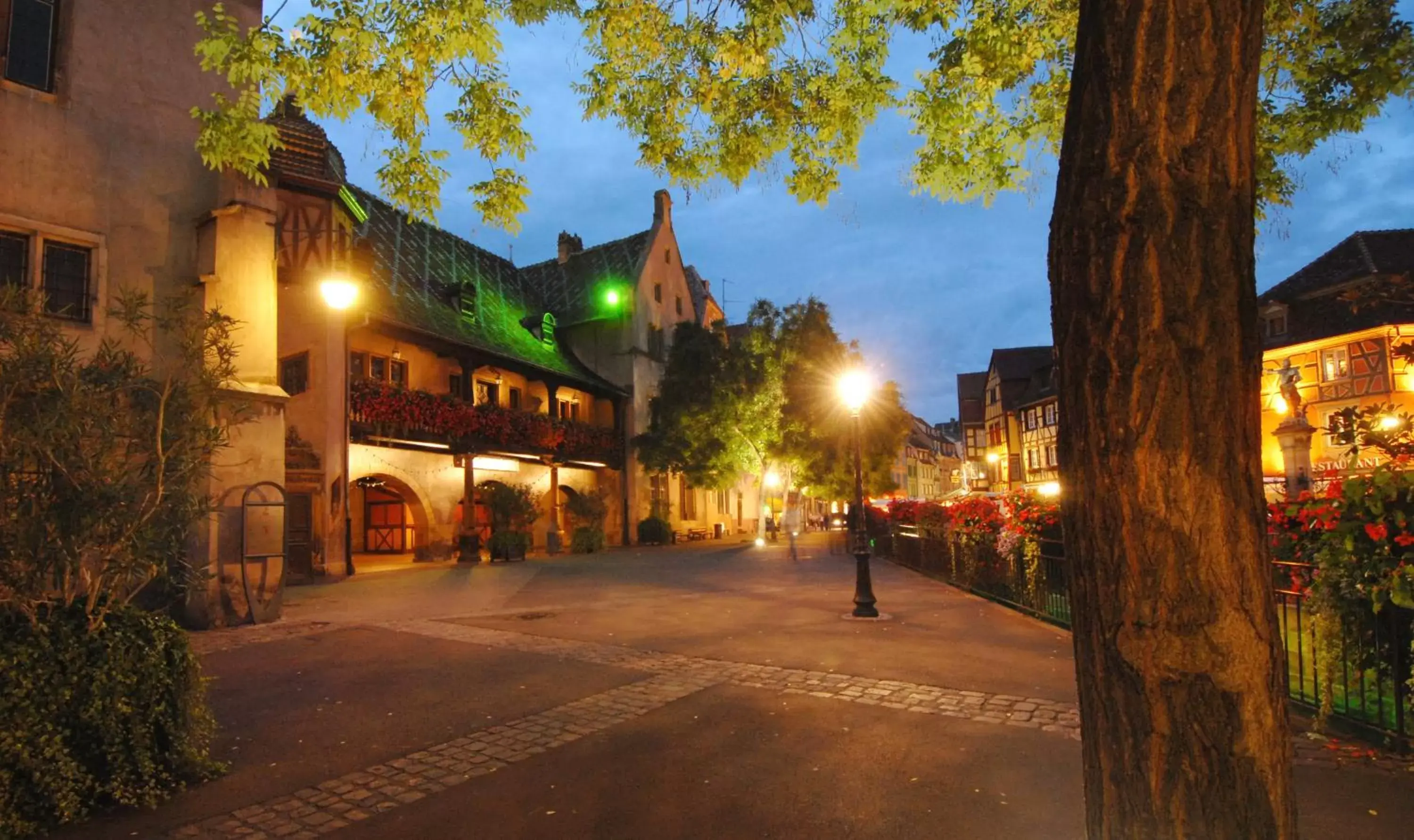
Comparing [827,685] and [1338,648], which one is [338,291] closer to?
[827,685]

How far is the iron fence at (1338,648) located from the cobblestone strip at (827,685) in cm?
91

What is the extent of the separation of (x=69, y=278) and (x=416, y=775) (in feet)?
31.7

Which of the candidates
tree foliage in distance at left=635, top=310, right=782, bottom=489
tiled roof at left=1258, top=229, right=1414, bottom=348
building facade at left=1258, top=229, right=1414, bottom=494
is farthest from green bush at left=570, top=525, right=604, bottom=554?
tiled roof at left=1258, top=229, right=1414, bottom=348

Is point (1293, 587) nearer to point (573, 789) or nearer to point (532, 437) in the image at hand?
point (573, 789)

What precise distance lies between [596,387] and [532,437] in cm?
563

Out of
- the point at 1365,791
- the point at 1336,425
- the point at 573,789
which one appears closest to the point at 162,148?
the point at 573,789

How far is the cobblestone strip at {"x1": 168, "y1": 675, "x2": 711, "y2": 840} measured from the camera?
4.03 metres

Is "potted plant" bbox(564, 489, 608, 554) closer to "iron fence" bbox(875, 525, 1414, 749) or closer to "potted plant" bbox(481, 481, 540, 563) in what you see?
"potted plant" bbox(481, 481, 540, 563)

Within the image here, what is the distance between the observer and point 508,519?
23422mm

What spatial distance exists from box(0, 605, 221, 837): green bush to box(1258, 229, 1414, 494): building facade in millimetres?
31176

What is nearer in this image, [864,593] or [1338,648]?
[1338,648]

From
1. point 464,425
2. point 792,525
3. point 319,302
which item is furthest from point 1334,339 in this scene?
point 319,302

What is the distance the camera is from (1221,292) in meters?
2.08

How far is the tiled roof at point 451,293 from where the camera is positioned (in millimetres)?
22562
